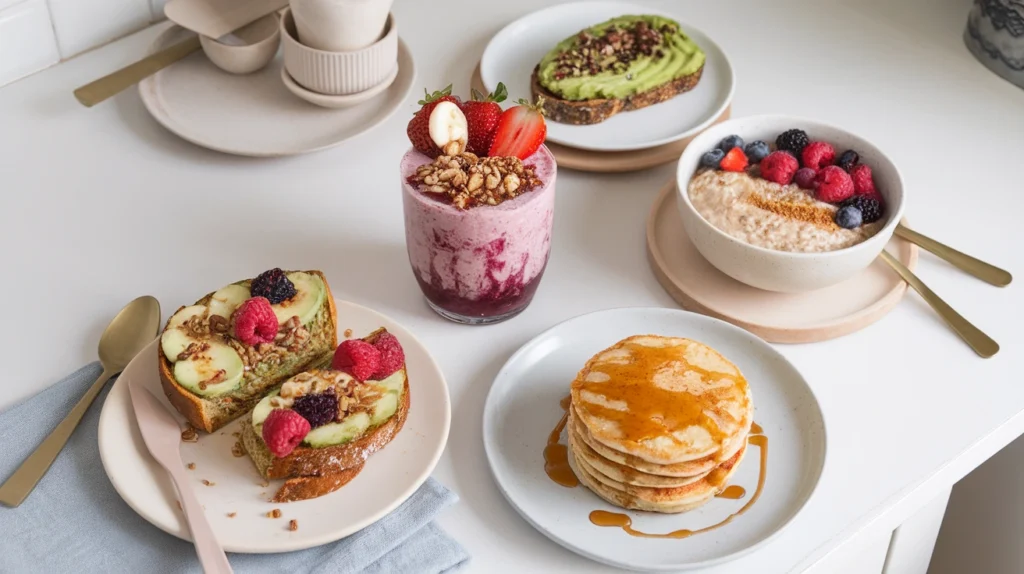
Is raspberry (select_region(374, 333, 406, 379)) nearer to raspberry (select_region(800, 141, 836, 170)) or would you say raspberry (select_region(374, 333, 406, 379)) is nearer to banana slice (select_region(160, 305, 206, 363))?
banana slice (select_region(160, 305, 206, 363))

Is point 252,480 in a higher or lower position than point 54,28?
lower

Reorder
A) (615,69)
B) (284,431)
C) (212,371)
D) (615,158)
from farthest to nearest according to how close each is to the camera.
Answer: (615,69)
(615,158)
(212,371)
(284,431)

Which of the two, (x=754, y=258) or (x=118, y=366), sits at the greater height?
(x=754, y=258)

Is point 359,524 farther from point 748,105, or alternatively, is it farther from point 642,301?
point 748,105

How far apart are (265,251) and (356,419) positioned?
0.48 meters

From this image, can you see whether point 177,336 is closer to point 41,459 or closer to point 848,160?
point 41,459

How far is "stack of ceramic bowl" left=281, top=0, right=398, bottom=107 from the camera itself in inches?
66.6

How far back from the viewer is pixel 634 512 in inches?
47.4

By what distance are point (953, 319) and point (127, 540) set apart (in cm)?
120

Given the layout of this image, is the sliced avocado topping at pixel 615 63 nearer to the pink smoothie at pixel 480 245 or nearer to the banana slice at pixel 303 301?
the pink smoothie at pixel 480 245

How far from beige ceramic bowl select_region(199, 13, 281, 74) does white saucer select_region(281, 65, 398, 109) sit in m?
0.10

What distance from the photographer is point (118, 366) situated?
1358 millimetres

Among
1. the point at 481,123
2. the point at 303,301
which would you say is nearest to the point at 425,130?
the point at 481,123

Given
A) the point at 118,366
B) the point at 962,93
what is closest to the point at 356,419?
the point at 118,366
